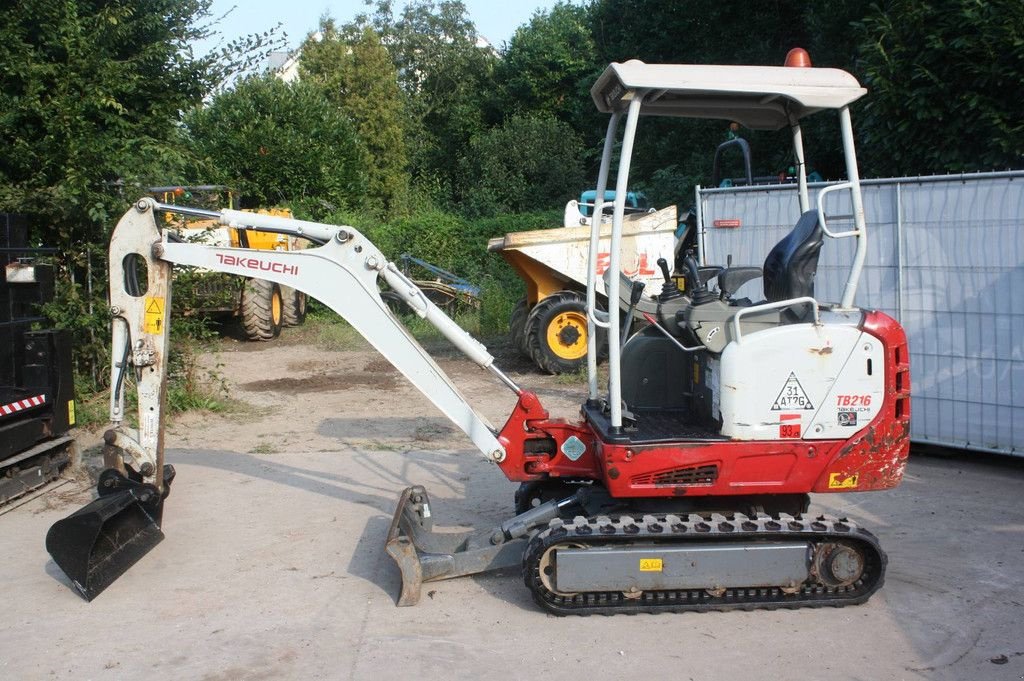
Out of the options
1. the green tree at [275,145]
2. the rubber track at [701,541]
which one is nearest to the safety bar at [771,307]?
the rubber track at [701,541]

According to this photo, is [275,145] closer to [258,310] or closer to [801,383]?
[258,310]

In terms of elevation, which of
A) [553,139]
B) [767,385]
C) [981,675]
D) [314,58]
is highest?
[314,58]

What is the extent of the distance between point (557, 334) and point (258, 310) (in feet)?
19.8

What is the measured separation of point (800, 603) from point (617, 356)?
5.36 feet

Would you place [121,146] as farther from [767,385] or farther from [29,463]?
[767,385]

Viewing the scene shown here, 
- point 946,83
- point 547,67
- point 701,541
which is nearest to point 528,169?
point 547,67

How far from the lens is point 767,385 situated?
16.5ft

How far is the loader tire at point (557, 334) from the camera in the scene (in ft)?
40.3

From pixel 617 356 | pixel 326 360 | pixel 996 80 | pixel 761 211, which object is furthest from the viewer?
pixel 326 360

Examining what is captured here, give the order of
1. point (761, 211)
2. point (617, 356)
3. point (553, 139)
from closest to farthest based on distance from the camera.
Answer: point (617, 356) → point (761, 211) → point (553, 139)

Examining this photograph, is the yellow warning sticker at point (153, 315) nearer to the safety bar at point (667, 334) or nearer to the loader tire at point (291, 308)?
the safety bar at point (667, 334)

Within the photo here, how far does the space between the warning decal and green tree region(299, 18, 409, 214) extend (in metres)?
25.9

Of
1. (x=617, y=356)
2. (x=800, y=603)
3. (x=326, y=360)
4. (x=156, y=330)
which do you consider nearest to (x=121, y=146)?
(x=156, y=330)

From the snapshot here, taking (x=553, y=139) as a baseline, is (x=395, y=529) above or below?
below
